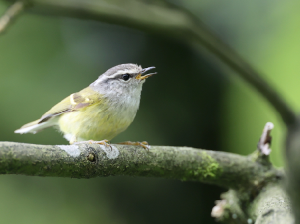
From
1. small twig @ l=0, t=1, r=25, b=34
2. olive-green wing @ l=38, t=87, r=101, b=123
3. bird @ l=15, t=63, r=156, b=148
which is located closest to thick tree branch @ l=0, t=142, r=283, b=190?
bird @ l=15, t=63, r=156, b=148

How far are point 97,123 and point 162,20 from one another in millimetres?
1374

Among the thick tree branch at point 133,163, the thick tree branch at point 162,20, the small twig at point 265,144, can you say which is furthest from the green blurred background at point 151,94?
the thick tree branch at point 162,20

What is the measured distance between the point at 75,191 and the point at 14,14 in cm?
423

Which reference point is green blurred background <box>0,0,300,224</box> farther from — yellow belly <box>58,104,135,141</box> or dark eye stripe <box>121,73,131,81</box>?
yellow belly <box>58,104,135,141</box>

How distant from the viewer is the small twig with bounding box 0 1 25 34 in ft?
8.77

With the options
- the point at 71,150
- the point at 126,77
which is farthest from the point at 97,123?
the point at 71,150

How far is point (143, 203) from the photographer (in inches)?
236

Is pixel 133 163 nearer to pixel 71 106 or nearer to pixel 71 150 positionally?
pixel 71 150

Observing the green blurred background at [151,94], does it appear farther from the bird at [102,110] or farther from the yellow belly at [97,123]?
the yellow belly at [97,123]

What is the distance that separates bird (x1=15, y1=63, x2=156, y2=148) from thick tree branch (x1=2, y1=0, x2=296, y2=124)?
675 millimetres

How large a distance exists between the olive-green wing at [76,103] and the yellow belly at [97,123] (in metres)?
0.10

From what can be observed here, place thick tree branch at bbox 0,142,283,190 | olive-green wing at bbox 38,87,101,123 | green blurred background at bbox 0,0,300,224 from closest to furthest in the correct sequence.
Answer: thick tree branch at bbox 0,142,283,190, olive-green wing at bbox 38,87,101,123, green blurred background at bbox 0,0,300,224

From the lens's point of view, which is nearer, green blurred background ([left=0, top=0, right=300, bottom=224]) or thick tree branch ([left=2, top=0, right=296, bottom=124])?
thick tree branch ([left=2, top=0, right=296, bottom=124])

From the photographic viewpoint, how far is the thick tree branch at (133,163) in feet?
6.43
